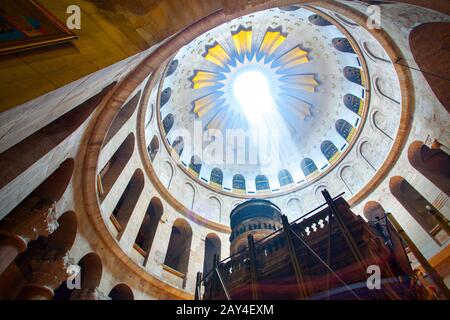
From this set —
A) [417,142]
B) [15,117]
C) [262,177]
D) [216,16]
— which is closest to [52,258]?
[15,117]

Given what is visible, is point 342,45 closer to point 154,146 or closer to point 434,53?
point 434,53

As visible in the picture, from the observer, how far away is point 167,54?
7902mm

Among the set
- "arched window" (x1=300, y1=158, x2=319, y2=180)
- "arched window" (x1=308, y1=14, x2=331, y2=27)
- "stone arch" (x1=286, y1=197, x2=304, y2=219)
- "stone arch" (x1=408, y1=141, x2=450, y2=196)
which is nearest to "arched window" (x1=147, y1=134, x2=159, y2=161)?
"stone arch" (x1=286, y1=197, x2=304, y2=219)

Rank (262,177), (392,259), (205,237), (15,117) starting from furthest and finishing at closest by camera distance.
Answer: (262,177) → (205,237) → (392,259) → (15,117)

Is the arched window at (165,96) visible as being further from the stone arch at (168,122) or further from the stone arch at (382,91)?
the stone arch at (382,91)

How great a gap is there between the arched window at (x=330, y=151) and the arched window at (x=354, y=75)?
488cm

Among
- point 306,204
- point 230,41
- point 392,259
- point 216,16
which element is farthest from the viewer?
point 230,41

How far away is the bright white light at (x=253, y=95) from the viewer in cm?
2384

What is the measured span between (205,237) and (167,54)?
11542 millimetres

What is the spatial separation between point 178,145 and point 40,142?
14.1m

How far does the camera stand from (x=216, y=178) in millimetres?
20844

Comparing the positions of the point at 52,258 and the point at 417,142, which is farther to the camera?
the point at 417,142

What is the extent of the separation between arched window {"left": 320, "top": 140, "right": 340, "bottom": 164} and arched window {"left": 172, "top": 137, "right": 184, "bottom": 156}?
37.2 feet

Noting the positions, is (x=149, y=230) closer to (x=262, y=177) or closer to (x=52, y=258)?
(x=52, y=258)
